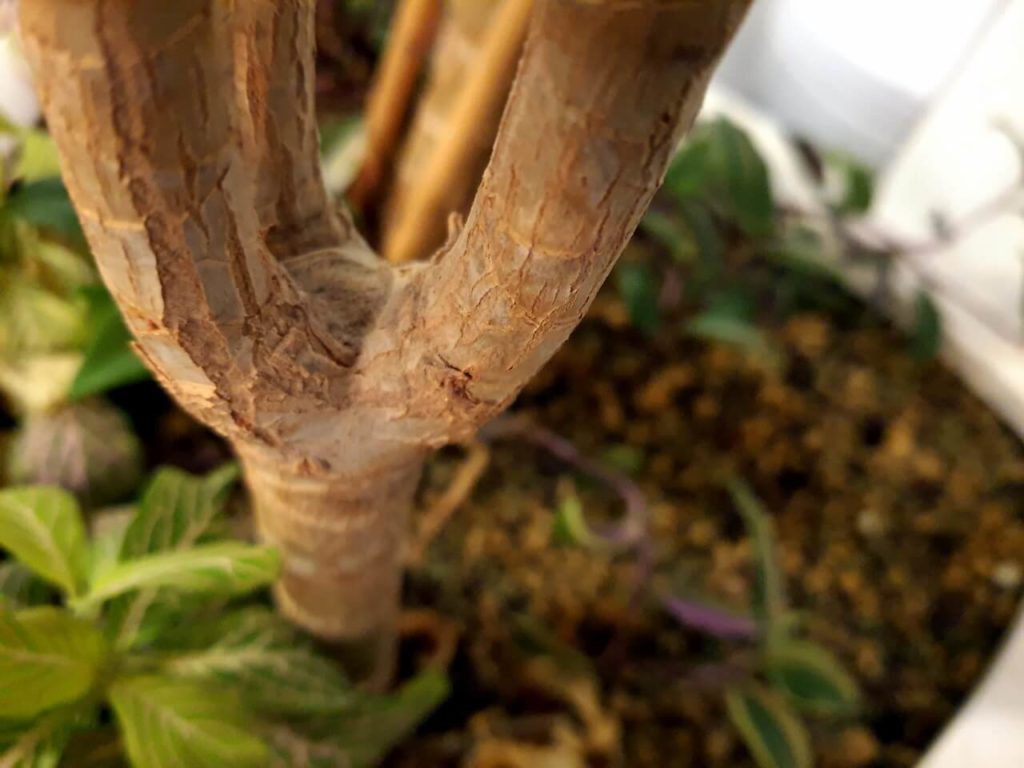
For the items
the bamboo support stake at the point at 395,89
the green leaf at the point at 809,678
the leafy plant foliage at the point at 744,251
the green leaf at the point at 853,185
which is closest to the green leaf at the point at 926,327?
the leafy plant foliage at the point at 744,251

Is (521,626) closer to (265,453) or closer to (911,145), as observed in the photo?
(265,453)

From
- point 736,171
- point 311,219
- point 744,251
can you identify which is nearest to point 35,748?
point 311,219

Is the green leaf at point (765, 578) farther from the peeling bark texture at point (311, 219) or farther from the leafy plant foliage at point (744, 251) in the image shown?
the peeling bark texture at point (311, 219)

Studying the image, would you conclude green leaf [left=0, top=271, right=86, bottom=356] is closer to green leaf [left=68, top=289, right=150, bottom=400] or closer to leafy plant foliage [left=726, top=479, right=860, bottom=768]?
green leaf [left=68, top=289, right=150, bottom=400]

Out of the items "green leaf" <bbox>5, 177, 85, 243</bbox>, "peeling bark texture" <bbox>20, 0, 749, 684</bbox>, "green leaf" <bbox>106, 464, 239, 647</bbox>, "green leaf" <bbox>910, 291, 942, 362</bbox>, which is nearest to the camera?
"peeling bark texture" <bbox>20, 0, 749, 684</bbox>

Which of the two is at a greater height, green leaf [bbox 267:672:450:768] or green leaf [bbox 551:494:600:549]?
green leaf [bbox 551:494:600:549]

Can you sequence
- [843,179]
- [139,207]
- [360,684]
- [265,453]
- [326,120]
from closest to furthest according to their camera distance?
[139,207], [265,453], [360,684], [326,120], [843,179]

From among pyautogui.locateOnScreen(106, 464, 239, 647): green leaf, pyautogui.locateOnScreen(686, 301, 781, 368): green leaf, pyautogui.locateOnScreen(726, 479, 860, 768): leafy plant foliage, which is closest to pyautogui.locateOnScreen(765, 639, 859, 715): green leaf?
pyautogui.locateOnScreen(726, 479, 860, 768): leafy plant foliage

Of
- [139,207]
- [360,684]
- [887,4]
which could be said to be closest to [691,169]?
[887,4]
